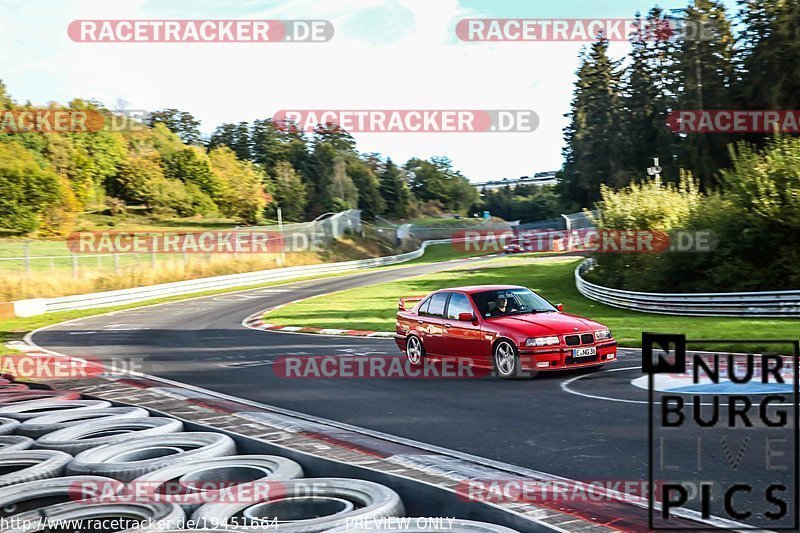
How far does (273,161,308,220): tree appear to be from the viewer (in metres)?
92.4

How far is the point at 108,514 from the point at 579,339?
7.81 metres

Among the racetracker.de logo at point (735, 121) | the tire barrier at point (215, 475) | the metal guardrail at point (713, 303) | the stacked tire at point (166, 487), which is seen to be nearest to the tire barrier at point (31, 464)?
the stacked tire at point (166, 487)

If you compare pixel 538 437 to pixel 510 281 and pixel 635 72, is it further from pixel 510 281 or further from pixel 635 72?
pixel 635 72

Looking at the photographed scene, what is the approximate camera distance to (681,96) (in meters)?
62.2

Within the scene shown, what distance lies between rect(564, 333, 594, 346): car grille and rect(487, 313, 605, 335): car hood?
7 cm

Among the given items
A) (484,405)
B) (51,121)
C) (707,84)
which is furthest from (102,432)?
(51,121)

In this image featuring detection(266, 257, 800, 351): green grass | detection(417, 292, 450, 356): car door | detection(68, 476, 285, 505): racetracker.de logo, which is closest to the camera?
detection(68, 476, 285, 505): racetracker.de logo

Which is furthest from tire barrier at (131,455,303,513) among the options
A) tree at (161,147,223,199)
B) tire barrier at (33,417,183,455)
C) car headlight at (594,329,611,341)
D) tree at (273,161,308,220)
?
tree at (273,161,308,220)

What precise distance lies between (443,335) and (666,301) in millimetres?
14112

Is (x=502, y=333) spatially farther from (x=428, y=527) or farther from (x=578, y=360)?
(x=428, y=527)

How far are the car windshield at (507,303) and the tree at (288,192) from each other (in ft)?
262

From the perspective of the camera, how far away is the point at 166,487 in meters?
6.20

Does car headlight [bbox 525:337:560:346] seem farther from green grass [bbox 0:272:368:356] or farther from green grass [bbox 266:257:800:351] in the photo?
green grass [bbox 0:272:368:356]

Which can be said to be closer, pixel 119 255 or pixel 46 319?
pixel 46 319
